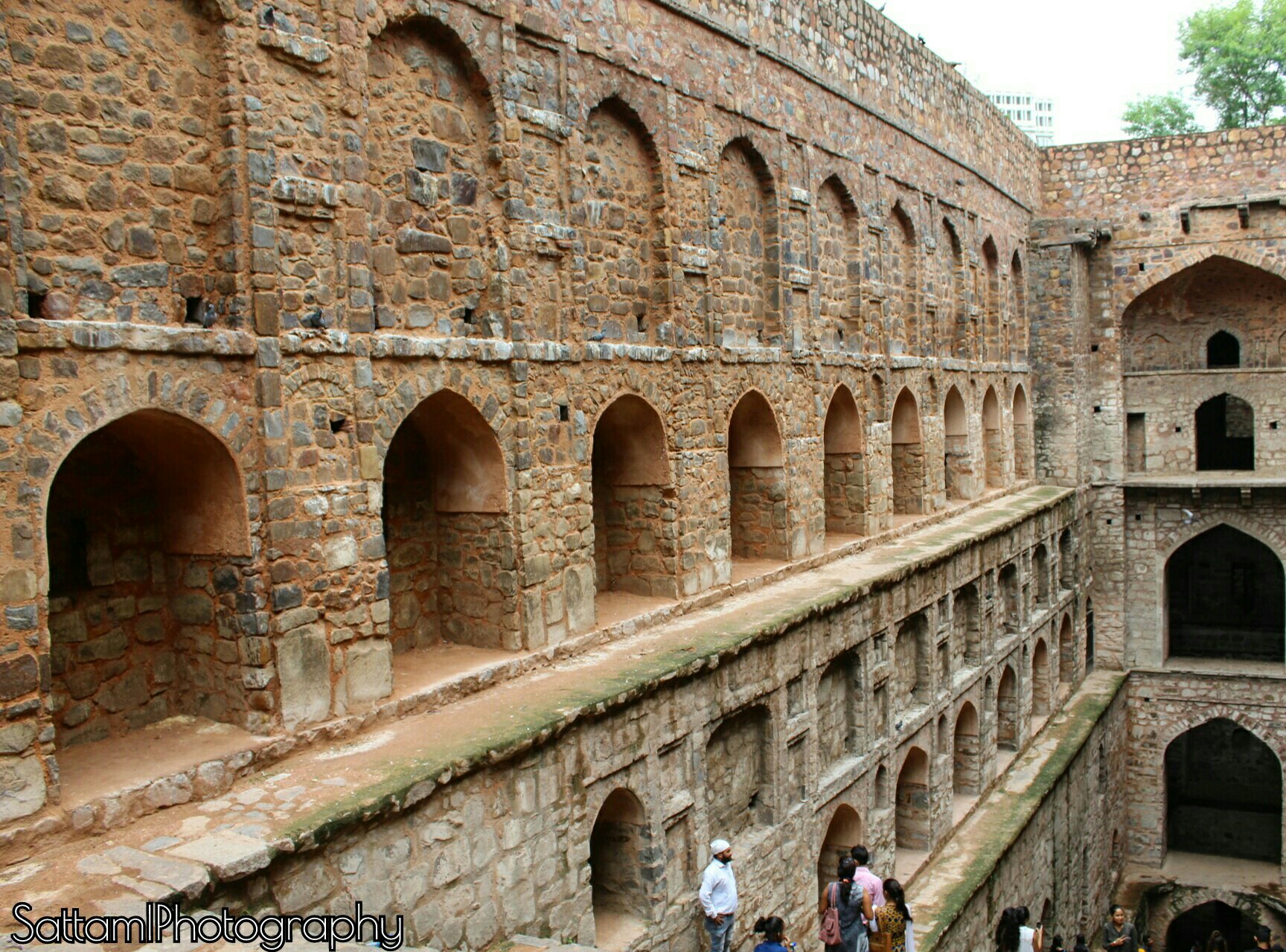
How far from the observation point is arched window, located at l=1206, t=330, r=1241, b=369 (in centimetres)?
1928

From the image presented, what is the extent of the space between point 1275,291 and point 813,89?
1183 cm

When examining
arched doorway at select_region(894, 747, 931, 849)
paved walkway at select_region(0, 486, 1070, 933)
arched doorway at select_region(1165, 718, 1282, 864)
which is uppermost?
paved walkway at select_region(0, 486, 1070, 933)

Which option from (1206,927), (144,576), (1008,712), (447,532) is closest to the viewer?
(144,576)

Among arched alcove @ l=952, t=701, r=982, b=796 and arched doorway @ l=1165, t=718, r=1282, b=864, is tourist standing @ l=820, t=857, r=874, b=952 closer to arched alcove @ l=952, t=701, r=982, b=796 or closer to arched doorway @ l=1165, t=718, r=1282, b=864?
arched alcove @ l=952, t=701, r=982, b=796

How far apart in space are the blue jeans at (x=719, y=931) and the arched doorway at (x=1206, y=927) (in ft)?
41.7

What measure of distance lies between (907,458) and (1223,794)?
1127 centimetres

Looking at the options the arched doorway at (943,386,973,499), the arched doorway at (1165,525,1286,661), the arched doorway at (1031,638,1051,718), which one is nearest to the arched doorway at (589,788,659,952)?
the arched doorway at (943,386,973,499)

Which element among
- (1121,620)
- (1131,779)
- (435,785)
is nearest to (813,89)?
(435,785)

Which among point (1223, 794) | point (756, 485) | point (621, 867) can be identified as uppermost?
point (756, 485)

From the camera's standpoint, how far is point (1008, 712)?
1445cm

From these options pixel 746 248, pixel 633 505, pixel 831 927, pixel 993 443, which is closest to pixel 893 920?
pixel 831 927

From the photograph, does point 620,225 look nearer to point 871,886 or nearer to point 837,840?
point 871,886

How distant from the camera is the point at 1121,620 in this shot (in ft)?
60.8

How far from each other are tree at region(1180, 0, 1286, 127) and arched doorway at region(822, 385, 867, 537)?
65.5 feet
